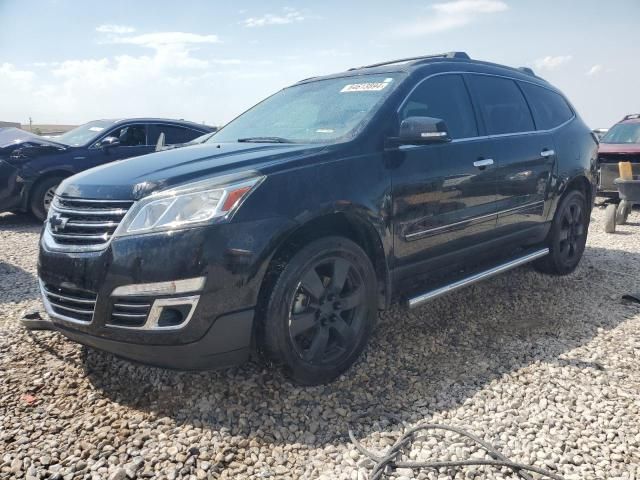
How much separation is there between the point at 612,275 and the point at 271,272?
4.02 m

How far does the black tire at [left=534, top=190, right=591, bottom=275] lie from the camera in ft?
15.3

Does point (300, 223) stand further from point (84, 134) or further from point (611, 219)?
point (84, 134)

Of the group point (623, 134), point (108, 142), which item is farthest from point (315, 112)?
point (623, 134)

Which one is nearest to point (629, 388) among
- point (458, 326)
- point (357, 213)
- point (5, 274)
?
point (458, 326)

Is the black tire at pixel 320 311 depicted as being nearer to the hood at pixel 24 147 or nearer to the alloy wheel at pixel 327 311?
the alloy wheel at pixel 327 311

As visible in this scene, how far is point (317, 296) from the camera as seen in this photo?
8.76 feet

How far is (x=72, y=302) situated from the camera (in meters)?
2.49

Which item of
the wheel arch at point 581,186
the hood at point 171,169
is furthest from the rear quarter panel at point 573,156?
the hood at point 171,169

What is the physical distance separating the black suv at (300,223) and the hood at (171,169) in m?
0.01

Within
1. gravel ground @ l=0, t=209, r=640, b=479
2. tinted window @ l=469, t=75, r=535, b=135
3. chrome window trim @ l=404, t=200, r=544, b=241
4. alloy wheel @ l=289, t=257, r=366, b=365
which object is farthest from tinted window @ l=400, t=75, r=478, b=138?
gravel ground @ l=0, t=209, r=640, b=479

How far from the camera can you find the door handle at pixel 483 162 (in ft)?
11.6

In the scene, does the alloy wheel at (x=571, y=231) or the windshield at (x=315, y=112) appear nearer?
the windshield at (x=315, y=112)

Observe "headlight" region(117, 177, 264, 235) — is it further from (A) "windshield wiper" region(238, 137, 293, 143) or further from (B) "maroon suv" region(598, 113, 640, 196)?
(B) "maroon suv" region(598, 113, 640, 196)

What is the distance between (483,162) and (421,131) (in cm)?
86
